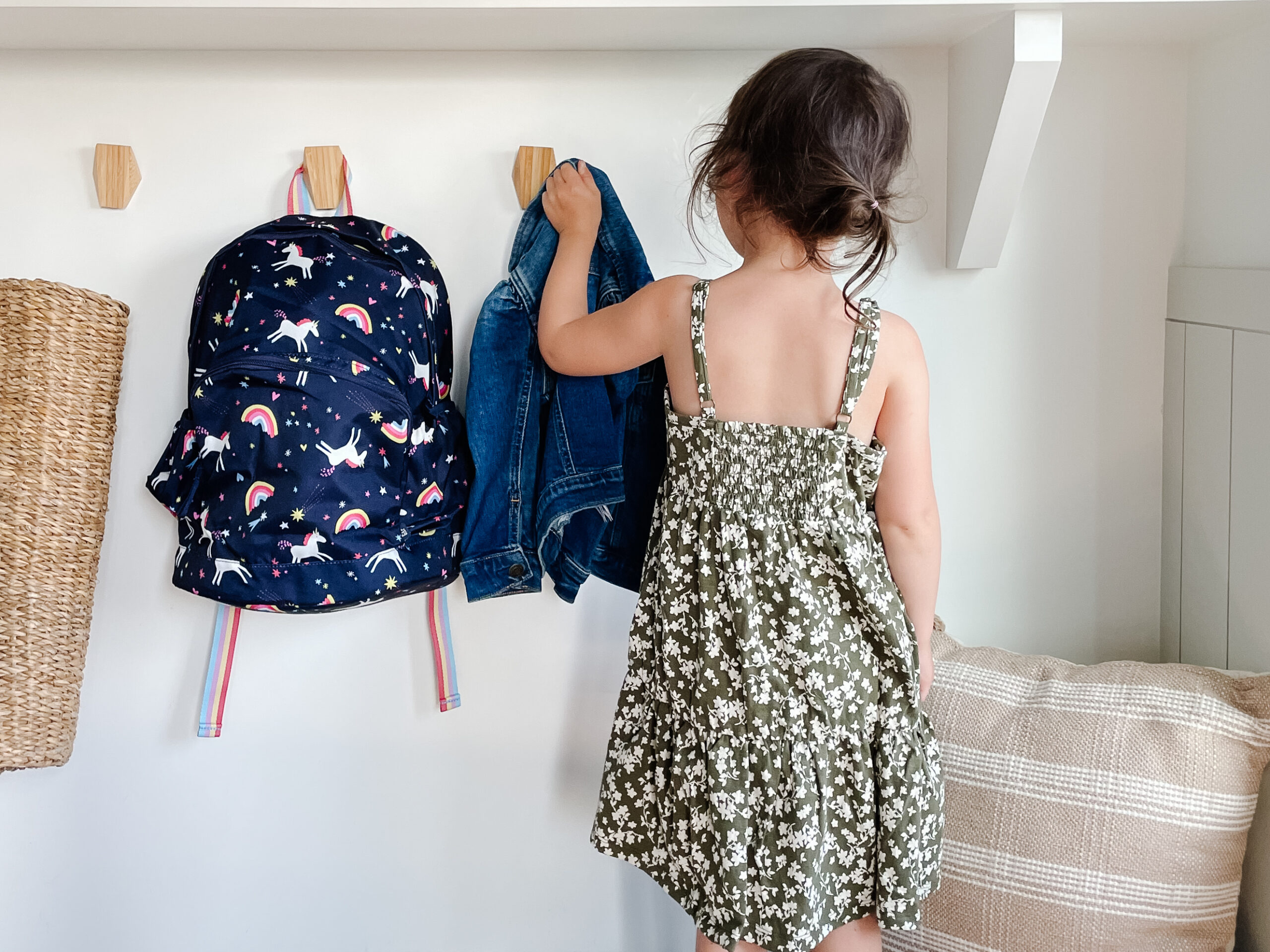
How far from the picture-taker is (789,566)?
91 centimetres

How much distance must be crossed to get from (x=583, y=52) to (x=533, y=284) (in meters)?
0.30

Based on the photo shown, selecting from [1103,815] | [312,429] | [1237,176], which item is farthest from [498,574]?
[1237,176]

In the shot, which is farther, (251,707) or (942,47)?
(251,707)

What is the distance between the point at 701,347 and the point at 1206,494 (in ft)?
2.15

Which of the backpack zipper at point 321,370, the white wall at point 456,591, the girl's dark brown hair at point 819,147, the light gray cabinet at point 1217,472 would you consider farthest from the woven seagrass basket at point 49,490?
the light gray cabinet at point 1217,472

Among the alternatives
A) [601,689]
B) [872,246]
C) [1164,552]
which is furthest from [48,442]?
[1164,552]

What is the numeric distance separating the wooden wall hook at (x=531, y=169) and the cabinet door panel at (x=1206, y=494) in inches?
31.0

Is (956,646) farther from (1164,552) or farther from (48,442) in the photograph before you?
(48,442)

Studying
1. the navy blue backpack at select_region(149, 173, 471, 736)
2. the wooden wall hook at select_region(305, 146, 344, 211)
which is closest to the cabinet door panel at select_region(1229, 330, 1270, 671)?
the navy blue backpack at select_region(149, 173, 471, 736)

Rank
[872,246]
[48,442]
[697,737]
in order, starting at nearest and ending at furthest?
[697,737] < [48,442] < [872,246]

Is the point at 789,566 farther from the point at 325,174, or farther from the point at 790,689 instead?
the point at 325,174

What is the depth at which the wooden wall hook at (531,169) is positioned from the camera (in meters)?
1.12

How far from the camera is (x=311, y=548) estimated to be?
963mm

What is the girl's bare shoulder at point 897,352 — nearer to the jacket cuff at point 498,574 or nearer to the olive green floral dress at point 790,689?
the olive green floral dress at point 790,689
